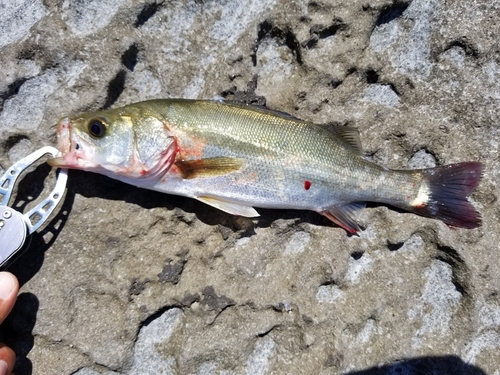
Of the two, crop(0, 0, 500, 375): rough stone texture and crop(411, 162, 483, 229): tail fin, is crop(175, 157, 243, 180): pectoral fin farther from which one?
crop(411, 162, 483, 229): tail fin

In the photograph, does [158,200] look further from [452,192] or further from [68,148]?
[452,192]

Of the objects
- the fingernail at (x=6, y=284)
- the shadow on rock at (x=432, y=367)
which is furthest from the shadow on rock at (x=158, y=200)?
the shadow on rock at (x=432, y=367)

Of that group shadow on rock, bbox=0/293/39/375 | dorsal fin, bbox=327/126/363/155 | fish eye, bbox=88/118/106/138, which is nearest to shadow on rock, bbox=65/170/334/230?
fish eye, bbox=88/118/106/138

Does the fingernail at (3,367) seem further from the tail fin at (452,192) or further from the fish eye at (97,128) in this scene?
the tail fin at (452,192)

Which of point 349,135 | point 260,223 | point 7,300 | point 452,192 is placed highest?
point 349,135

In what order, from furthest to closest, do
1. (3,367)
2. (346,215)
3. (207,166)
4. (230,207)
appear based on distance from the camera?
(346,215) < (230,207) < (207,166) < (3,367)

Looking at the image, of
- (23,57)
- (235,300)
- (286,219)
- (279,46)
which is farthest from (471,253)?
(23,57)

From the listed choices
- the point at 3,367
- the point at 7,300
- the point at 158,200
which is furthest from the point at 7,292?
the point at 158,200
